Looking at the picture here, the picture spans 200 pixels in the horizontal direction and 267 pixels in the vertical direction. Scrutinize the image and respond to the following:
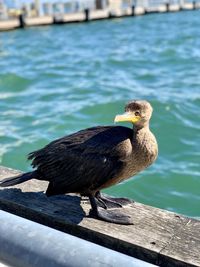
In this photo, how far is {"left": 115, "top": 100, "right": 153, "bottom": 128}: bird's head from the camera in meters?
2.59

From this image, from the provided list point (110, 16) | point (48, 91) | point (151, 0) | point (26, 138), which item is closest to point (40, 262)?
point (26, 138)

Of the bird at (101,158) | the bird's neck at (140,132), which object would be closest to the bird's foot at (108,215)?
the bird at (101,158)

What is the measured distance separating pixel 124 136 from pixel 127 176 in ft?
0.70

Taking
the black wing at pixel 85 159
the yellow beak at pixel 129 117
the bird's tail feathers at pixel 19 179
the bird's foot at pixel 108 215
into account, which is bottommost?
the bird's foot at pixel 108 215

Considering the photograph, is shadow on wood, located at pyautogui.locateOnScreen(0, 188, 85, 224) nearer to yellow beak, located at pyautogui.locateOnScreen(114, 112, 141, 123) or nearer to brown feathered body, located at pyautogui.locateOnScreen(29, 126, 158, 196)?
brown feathered body, located at pyautogui.locateOnScreen(29, 126, 158, 196)

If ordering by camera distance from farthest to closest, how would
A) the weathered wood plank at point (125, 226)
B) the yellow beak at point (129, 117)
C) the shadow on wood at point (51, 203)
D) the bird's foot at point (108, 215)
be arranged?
the shadow on wood at point (51, 203) → the bird's foot at point (108, 215) → the yellow beak at point (129, 117) → the weathered wood plank at point (125, 226)

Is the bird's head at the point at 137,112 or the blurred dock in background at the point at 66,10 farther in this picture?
the blurred dock in background at the point at 66,10

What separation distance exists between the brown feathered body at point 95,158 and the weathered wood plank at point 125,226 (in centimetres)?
15

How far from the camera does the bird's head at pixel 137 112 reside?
102 inches

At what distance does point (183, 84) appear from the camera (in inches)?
405

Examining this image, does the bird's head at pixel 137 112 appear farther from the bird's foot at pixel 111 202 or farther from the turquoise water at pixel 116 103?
the turquoise water at pixel 116 103

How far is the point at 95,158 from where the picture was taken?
8.76ft

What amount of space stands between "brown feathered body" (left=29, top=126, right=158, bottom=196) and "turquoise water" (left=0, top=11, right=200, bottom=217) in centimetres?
237

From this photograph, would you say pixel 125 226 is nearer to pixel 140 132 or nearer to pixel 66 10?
pixel 140 132
